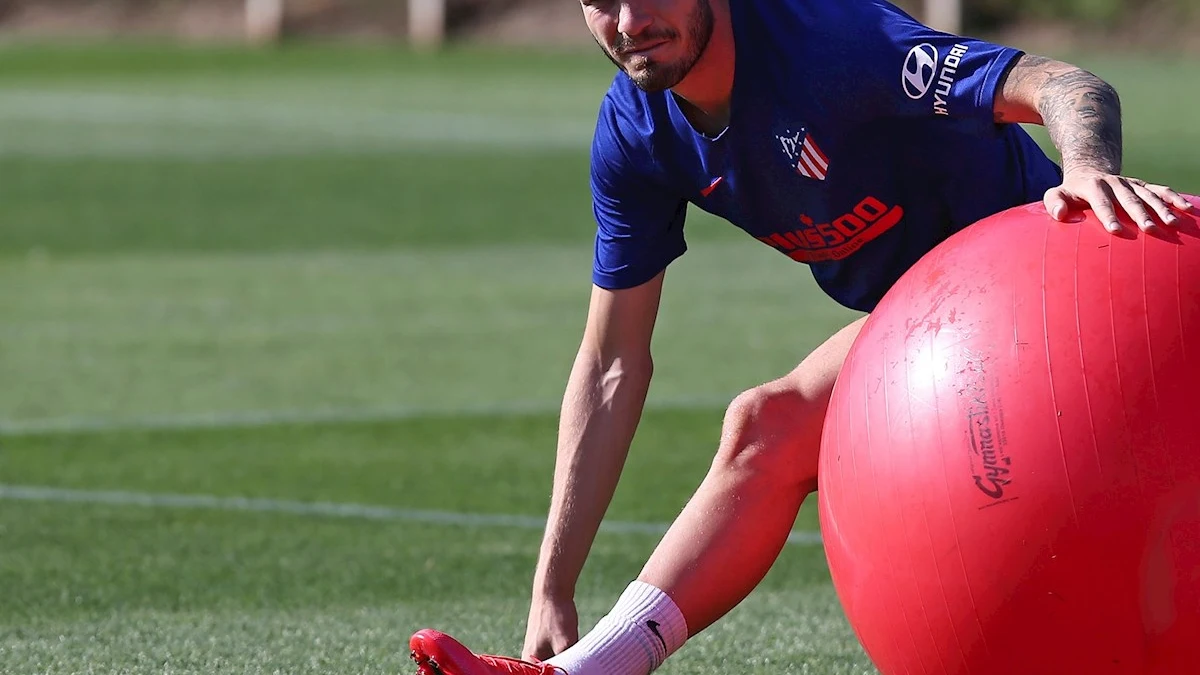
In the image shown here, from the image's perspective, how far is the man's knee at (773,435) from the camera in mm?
5059

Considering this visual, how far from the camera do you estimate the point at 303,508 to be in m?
8.02

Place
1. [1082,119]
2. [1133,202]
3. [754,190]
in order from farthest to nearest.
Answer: [754,190] → [1082,119] → [1133,202]

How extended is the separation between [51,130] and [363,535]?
1817 cm

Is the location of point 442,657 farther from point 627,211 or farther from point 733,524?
point 627,211

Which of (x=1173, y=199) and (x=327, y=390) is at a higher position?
(x=1173, y=199)

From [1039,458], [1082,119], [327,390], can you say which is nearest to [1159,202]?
[1082,119]

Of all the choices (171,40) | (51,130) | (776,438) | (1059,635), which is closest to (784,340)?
(776,438)

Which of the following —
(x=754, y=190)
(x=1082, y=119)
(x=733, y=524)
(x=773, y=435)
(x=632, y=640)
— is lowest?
(x=632, y=640)

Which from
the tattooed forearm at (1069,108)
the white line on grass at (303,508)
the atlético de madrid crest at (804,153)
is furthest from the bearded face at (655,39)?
the white line on grass at (303,508)

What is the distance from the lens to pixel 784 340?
11.8m

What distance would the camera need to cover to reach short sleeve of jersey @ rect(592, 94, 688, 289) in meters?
5.18

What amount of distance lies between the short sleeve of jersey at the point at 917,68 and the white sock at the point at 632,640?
1.22 m

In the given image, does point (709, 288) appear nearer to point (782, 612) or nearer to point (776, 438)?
point (782, 612)

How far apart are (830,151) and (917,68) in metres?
0.32
